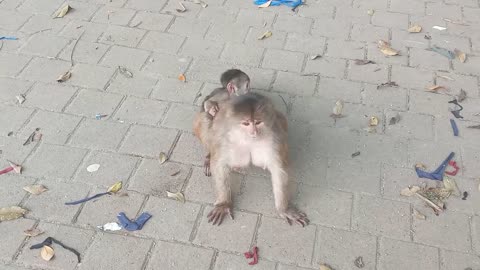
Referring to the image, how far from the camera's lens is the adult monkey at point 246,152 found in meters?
3.43

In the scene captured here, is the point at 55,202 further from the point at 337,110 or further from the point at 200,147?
the point at 337,110

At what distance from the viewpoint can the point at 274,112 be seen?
3.56 metres

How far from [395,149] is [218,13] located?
104 inches

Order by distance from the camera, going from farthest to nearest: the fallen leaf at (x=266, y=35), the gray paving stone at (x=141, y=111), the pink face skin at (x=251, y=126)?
the fallen leaf at (x=266, y=35), the gray paving stone at (x=141, y=111), the pink face skin at (x=251, y=126)

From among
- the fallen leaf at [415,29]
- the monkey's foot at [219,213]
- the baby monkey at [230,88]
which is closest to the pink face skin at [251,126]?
the monkey's foot at [219,213]

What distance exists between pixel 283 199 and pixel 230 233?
16.4 inches

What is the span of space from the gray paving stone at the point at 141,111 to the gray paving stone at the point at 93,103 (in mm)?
92

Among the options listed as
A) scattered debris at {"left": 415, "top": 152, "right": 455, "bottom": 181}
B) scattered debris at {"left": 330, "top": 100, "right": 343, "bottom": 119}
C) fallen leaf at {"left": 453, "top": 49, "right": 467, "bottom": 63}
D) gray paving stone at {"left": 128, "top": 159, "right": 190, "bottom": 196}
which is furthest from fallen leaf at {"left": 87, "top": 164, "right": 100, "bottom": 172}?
fallen leaf at {"left": 453, "top": 49, "right": 467, "bottom": 63}

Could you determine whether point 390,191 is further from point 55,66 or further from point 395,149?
point 55,66

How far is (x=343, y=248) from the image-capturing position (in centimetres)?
346

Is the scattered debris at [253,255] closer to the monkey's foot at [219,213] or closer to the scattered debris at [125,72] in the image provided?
the monkey's foot at [219,213]

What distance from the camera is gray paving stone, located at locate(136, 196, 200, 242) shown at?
354 cm

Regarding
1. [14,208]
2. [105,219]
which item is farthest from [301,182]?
[14,208]

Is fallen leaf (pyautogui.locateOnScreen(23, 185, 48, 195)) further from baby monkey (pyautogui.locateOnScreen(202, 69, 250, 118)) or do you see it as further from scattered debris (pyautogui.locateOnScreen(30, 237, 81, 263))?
baby monkey (pyautogui.locateOnScreen(202, 69, 250, 118))
